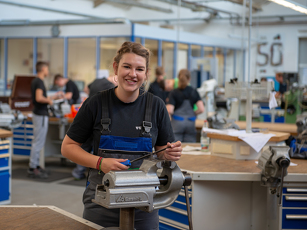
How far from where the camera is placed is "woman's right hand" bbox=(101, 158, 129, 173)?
4.97 ft

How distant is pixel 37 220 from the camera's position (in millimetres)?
1705

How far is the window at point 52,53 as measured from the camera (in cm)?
1189

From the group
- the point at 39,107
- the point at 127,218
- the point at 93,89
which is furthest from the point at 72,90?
the point at 127,218

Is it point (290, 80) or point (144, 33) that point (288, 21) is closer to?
point (144, 33)

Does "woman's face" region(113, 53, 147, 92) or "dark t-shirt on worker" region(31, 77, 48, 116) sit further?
"dark t-shirt on worker" region(31, 77, 48, 116)

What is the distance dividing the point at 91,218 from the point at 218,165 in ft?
4.55

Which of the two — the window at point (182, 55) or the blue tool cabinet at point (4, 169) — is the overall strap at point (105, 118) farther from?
the window at point (182, 55)

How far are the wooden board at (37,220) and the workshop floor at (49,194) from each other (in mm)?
2404

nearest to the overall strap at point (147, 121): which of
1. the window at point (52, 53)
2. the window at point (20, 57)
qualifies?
the window at point (52, 53)

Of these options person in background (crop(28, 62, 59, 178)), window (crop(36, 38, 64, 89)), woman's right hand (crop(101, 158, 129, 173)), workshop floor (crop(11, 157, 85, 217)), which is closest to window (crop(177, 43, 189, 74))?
window (crop(36, 38, 64, 89))

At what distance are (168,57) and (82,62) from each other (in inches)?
106

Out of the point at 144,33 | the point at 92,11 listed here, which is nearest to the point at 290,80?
the point at 144,33

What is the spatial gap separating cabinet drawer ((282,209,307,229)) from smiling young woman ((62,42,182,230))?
1.15 meters

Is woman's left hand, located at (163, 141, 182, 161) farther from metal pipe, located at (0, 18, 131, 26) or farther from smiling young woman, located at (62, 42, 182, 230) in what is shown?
metal pipe, located at (0, 18, 131, 26)
